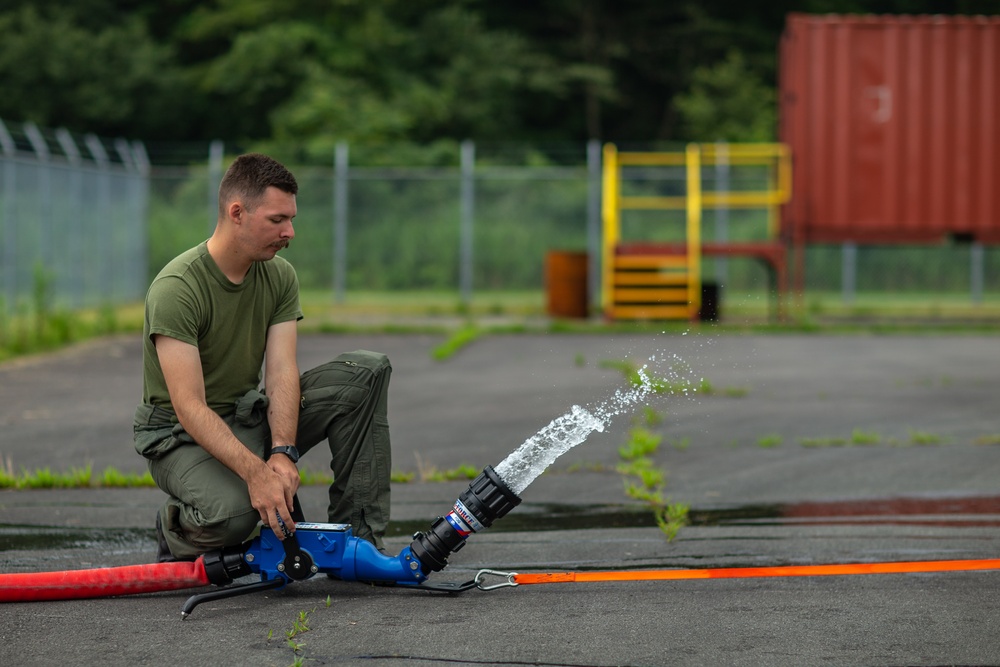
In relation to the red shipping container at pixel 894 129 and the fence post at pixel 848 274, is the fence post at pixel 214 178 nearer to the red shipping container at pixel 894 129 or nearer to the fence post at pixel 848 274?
the red shipping container at pixel 894 129

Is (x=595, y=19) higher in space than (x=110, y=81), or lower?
higher

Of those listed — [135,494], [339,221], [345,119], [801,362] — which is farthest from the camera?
[345,119]

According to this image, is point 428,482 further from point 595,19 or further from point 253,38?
point 595,19

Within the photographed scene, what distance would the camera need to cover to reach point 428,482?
284 inches

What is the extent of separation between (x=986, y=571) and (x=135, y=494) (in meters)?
4.16

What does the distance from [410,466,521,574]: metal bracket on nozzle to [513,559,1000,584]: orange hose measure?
0.34m

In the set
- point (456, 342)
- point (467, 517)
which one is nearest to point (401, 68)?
point (456, 342)

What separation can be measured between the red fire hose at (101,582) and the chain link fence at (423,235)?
16.8 m

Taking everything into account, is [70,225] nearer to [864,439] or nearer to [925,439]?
[864,439]

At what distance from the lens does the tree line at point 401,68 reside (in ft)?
115

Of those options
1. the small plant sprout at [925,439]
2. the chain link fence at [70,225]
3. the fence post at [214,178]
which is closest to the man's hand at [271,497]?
the small plant sprout at [925,439]

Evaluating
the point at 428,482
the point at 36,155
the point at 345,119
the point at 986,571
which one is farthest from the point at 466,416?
the point at 345,119

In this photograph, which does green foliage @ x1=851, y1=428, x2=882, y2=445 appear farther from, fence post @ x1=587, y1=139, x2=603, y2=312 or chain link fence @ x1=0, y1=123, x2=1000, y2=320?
chain link fence @ x1=0, y1=123, x2=1000, y2=320

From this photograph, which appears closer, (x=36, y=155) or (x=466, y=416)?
(x=466, y=416)
